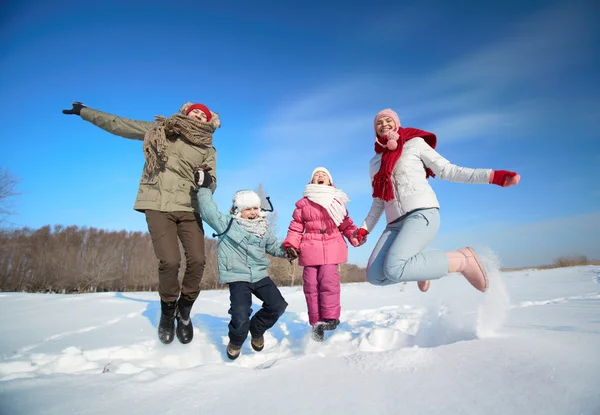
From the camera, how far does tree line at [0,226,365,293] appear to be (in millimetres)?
23750

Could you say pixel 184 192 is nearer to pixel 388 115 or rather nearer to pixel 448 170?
pixel 388 115

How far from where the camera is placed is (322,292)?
3.18m

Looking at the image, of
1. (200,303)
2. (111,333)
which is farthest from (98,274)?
(111,333)

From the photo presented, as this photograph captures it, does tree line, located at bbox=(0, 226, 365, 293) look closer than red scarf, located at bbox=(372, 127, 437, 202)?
No

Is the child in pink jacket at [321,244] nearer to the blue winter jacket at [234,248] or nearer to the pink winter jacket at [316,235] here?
the pink winter jacket at [316,235]

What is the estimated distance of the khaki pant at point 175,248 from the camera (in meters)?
3.00

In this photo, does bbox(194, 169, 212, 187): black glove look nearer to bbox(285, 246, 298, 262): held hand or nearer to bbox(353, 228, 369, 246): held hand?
bbox(285, 246, 298, 262): held hand

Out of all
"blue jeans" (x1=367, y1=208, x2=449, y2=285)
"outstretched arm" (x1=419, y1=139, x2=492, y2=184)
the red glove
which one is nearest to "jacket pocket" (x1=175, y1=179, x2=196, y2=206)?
"blue jeans" (x1=367, y1=208, x2=449, y2=285)

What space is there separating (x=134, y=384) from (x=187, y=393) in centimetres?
34

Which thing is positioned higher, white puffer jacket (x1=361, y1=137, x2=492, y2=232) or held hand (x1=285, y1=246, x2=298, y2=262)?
white puffer jacket (x1=361, y1=137, x2=492, y2=232)

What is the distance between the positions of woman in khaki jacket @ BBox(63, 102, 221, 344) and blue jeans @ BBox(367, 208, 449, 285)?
177 cm

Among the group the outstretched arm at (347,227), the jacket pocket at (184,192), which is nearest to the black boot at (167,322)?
the jacket pocket at (184,192)

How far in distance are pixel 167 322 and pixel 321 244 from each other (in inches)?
65.8

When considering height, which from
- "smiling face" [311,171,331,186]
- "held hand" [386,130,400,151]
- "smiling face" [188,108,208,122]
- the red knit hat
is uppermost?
the red knit hat
